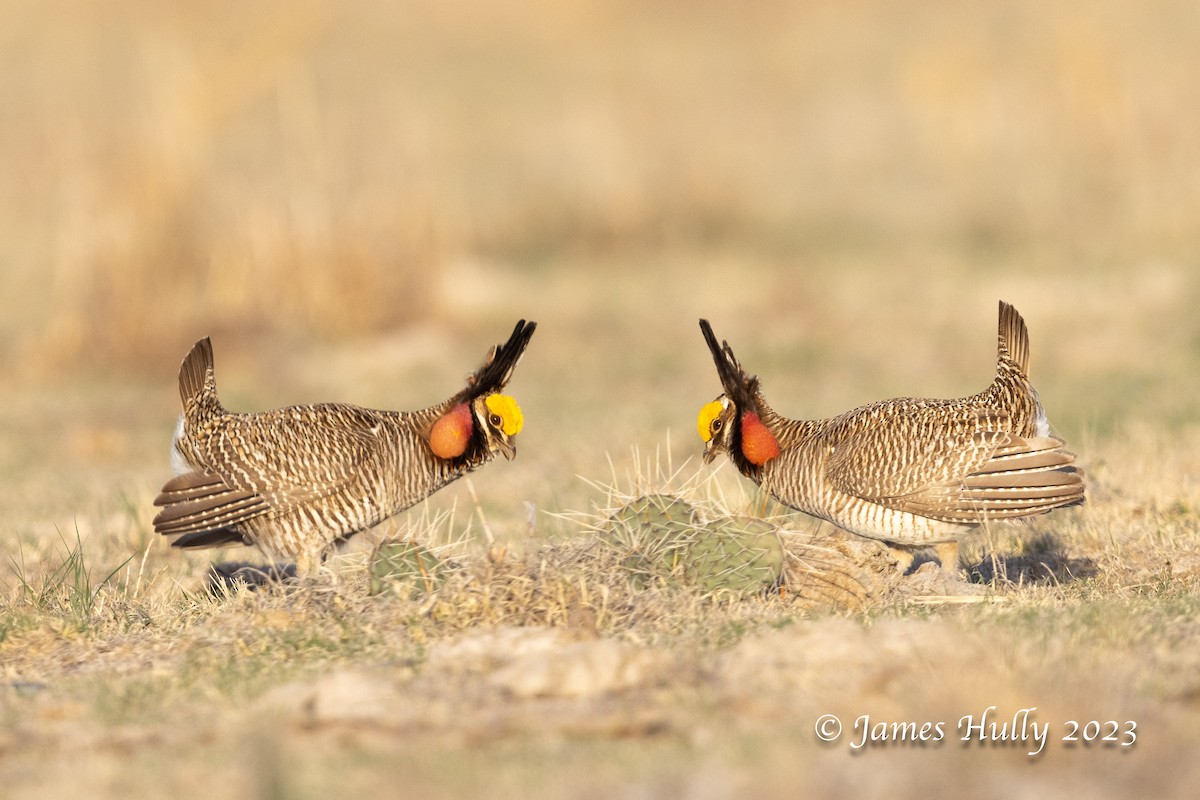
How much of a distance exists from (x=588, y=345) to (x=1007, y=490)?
7856 millimetres

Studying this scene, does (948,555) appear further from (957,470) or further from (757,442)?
(757,442)

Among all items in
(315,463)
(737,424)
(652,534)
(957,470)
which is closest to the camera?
(652,534)

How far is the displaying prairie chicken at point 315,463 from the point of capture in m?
5.85

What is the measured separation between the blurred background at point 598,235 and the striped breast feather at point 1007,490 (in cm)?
261

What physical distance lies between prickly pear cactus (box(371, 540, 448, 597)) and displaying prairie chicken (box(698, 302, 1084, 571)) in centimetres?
121

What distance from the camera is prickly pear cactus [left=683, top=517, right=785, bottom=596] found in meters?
5.38

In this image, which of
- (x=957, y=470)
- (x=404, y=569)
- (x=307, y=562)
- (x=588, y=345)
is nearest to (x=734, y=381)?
(x=957, y=470)

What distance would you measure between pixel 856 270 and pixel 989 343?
7.41ft

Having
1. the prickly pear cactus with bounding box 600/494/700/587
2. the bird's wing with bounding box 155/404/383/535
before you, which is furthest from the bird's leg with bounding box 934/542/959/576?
the bird's wing with bounding box 155/404/383/535

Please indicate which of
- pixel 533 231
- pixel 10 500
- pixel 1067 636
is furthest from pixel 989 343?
pixel 1067 636

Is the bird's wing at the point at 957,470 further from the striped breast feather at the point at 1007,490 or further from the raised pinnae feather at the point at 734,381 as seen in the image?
the raised pinnae feather at the point at 734,381

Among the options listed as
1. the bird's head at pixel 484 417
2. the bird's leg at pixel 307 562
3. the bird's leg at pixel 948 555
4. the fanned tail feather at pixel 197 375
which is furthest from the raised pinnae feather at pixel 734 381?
the fanned tail feather at pixel 197 375

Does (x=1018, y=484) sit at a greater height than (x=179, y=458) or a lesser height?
lesser

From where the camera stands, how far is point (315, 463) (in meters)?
5.84
